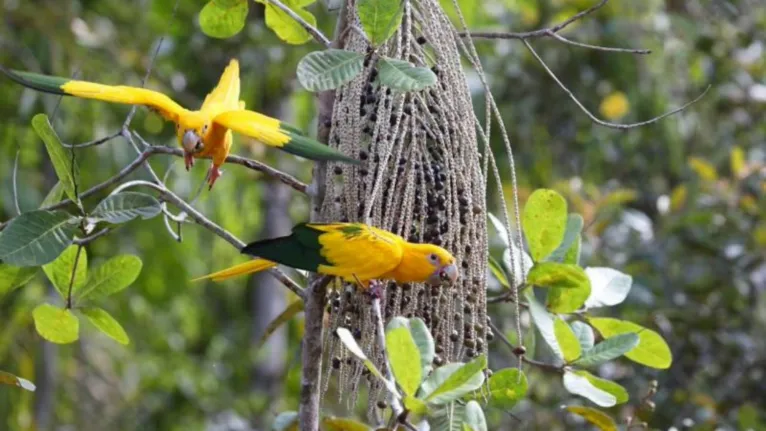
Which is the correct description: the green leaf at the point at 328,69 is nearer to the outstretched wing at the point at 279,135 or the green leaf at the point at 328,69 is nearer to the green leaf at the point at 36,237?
the outstretched wing at the point at 279,135

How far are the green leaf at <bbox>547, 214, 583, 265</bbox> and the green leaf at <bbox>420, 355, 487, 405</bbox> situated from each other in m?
0.62

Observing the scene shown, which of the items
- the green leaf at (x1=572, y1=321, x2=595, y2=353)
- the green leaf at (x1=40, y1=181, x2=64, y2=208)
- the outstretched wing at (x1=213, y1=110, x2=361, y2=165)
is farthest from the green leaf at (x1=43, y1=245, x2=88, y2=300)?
the green leaf at (x1=572, y1=321, x2=595, y2=353)

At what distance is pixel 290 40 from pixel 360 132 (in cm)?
46

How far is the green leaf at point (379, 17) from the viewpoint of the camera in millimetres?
1668

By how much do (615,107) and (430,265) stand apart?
291 cm

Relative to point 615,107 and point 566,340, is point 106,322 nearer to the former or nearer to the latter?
point 566,340

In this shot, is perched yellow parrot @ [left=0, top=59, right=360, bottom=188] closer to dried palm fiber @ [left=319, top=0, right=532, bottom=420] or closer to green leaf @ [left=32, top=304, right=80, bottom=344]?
dried palm fiber @ [left=319, top=0, right=532, bottom=420]

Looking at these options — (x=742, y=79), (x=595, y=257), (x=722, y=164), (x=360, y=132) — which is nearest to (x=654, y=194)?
(x=722, y=164)

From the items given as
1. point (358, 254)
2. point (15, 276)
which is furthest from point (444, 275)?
point (15, 276)

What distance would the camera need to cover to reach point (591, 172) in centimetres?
461

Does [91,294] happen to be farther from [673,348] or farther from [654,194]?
[654,194]

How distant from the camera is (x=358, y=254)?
170cm

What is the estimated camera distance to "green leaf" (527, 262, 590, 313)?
193 centimetres

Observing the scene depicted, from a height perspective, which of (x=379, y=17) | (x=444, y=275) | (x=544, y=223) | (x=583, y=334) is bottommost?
(x=583, y=334)
